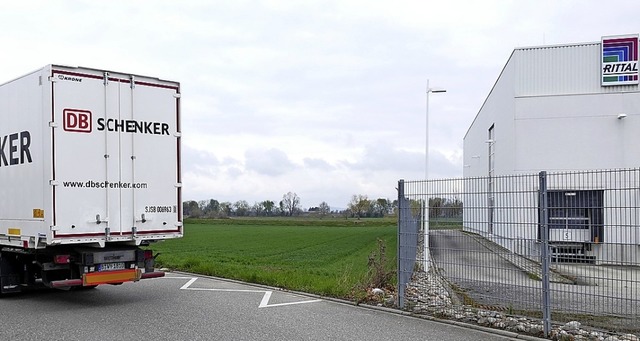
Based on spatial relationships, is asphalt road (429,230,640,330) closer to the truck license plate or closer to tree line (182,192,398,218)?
the truck license plate

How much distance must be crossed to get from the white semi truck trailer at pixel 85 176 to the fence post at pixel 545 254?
6489 millimetres

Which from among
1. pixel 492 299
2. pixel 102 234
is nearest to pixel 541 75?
pixel 492 299

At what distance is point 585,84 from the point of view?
25.4 meters

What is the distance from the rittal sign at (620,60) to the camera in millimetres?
24719

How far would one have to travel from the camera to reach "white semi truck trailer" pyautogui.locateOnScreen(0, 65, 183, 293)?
9617 millimetres

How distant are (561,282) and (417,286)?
2906 mm

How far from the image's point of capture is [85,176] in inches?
388

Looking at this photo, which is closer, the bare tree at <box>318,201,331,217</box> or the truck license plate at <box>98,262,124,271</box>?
the truck license plate at <box>98,262,124,271</box>

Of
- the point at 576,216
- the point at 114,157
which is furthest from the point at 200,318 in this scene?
the point at 576,216

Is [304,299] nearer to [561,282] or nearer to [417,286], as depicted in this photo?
[417,286]

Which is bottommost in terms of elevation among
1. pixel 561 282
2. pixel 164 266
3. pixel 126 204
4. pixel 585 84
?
pixel 164 266

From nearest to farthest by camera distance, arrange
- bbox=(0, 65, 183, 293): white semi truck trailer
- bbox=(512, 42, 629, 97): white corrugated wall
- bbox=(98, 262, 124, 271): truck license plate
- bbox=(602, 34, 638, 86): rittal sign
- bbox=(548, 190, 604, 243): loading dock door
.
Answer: bbox=(548, 190, 604, 243): loading dock door → bbox=(0, 65, 183, 293): white semi truck trailer → bbox=(98, 262, 124, 271): truck license plate → bbox=(602, 34, 638, 86): rittal sign → bbox=(512, 42, 629, 97): white corrugated wall

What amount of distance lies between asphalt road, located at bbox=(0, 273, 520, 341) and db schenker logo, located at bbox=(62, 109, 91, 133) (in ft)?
9.83

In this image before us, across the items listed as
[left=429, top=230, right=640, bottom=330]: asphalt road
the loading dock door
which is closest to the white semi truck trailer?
[left=429, top=230, right=640, bottom=330]: asphalt road
